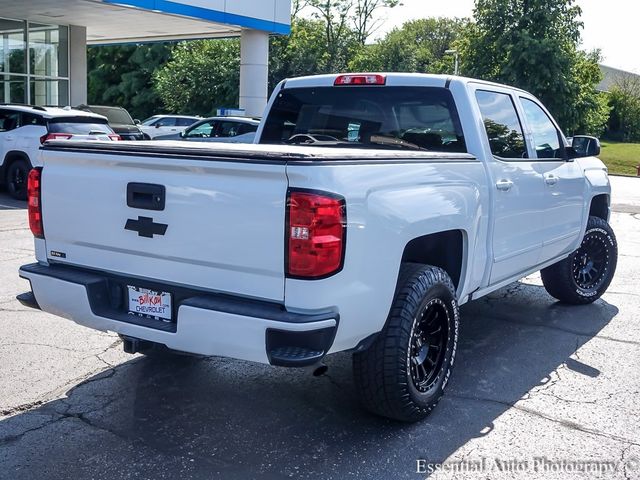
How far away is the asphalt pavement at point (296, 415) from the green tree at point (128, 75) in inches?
1585

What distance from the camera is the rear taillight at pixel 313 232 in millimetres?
3242

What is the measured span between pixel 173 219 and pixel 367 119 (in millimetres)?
2140

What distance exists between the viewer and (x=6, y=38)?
69.2ft

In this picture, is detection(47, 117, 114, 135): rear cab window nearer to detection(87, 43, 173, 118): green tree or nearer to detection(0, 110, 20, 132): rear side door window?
detection(0, 110, 20, 132): rear side door window

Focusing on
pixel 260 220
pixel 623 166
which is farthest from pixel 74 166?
pixel 623 166

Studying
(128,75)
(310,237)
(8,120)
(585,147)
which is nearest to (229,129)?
(8,120)

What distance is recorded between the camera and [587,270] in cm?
717

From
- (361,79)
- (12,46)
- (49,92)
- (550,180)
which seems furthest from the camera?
(49,92)

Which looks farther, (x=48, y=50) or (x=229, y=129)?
(x=48, y=50)

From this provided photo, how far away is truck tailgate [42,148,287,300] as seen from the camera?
3359 millimetres

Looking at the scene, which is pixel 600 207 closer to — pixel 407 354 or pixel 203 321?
pixel 407 354

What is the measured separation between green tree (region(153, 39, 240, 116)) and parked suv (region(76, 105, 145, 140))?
769 inches

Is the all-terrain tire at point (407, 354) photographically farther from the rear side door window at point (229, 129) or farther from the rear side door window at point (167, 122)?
the rear side door window at point (167, 122)

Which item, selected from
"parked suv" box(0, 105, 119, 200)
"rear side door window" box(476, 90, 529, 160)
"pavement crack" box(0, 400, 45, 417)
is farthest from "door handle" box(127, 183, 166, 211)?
"parked suv" box(0, 105, 119, 200)
